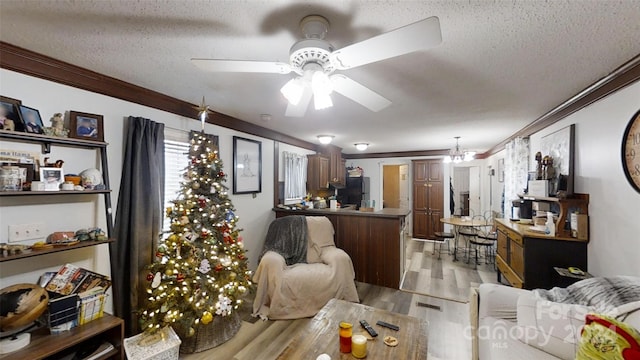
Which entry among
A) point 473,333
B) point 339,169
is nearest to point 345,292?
point 473,333

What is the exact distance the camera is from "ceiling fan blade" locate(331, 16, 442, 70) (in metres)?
0.93

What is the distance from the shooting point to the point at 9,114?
5.12 ft

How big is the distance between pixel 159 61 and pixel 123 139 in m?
0.87

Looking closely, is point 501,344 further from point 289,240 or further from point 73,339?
point 73,339

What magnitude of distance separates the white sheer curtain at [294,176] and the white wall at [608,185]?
372cm

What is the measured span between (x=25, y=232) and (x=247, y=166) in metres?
2.16

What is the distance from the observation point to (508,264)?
10.4 ft

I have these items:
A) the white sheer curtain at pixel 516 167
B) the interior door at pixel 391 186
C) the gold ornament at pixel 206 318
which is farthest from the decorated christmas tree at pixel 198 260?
the interior door at pixel 391 186

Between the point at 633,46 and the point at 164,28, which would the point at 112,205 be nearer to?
the point at 164,28

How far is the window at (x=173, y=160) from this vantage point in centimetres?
259

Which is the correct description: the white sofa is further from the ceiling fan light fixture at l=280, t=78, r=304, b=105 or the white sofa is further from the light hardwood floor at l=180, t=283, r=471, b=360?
the ceiling fan light fixture at l=280, t=78, r=304, b=105

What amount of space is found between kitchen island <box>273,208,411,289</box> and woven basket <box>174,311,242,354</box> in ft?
6.18

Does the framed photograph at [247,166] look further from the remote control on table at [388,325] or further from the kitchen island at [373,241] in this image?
the remote control on table at [388,325]

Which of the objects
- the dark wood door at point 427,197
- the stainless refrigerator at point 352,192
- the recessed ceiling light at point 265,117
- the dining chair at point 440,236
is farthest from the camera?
the stainless refrigerator at point 352,192
